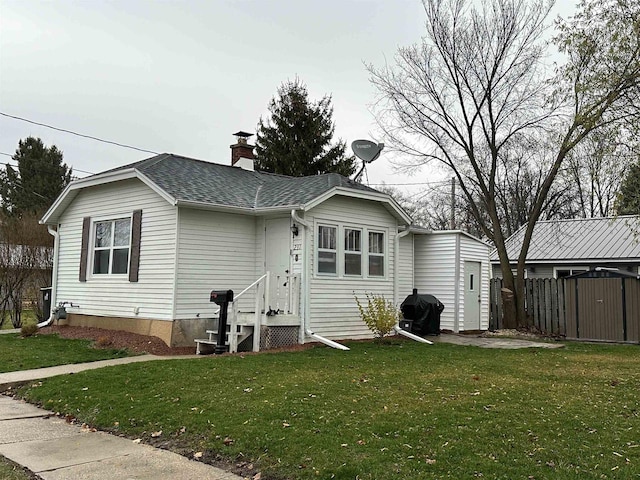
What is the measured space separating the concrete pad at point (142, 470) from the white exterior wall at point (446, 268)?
38.3 ft

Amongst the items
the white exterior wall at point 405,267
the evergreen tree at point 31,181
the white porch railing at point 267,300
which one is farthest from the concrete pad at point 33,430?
the evergreen tree at point 31,181

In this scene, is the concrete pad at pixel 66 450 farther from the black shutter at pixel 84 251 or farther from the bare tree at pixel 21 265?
the bare tree at pixel 21 265

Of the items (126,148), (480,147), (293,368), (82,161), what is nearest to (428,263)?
(293,368)

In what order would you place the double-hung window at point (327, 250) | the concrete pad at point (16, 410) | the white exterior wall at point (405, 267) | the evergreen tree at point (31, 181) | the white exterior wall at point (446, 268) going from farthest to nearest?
1. the evergreen tree at point (31, 181)
2. the white exterior wall at point (446, 268)
3. the white exterior wall at point (405, 267)
4. the double-hung window at point (327, 250)
5. the concrete pad at point (16, 410)

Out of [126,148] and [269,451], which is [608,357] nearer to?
[269,451]

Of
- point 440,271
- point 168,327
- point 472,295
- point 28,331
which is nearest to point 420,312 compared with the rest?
point 440,271

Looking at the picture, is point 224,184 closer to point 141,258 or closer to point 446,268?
point 141,258

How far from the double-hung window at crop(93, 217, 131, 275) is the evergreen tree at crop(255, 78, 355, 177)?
1908cm

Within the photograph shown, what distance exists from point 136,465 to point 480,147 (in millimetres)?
21597

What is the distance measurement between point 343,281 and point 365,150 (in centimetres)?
520

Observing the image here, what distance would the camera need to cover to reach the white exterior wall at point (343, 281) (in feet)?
41.3

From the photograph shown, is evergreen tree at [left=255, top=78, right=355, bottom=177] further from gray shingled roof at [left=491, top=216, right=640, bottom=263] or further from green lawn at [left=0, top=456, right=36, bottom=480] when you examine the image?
green lawn at [left=0, top=456, right=36, bottom=480]

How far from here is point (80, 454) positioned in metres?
5.28

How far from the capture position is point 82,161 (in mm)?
38781
